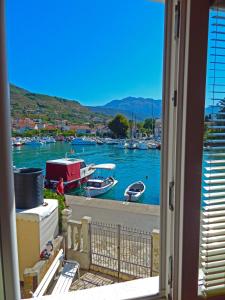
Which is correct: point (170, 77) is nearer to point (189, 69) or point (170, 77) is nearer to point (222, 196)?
point (189, 69)

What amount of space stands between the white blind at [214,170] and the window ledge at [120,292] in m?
0.21

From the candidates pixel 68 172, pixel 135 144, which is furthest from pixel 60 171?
pixel 135 144

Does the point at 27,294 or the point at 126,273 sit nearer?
the point at 27,294

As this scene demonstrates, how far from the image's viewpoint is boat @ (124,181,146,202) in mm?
9127

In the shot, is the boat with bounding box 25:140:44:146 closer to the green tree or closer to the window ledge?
the green tree

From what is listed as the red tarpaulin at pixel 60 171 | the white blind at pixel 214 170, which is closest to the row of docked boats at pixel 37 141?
the red tarpaulin at pixel 60 171

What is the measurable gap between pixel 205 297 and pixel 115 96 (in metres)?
10.8

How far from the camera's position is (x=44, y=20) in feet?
31.9

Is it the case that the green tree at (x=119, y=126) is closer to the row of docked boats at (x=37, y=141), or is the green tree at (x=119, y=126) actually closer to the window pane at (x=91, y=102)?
the window pane at (x=91, y=102)

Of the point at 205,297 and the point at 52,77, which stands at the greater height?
the point at 52,77

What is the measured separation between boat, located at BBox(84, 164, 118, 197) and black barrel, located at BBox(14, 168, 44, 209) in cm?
630

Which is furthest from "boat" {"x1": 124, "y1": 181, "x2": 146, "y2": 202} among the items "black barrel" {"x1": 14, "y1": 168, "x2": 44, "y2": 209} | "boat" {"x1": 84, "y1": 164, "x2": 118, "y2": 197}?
"black barrel" {"x1": 14, "y1": 168, "x2": 44, "y2": 209}

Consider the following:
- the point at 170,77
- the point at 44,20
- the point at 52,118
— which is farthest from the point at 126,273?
the point at 44,20

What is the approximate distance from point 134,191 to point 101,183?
132 centimetres
